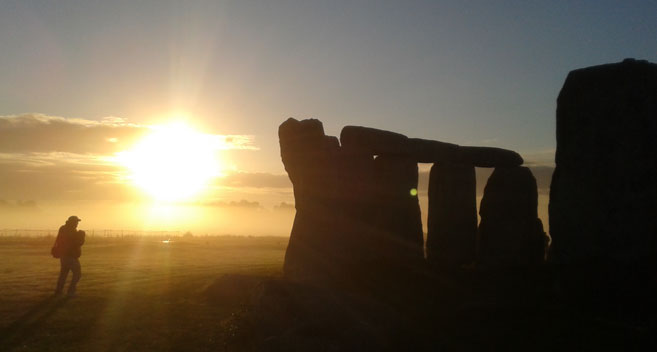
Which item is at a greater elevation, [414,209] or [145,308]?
[414,209]

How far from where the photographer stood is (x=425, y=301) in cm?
1441

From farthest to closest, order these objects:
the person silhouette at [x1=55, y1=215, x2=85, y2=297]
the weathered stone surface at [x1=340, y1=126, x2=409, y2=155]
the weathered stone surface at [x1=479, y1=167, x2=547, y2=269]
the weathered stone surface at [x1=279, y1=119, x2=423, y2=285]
→ the weathered stone surface at [x1=479, y1=167, x2=547, y2=269], the weathered stone surface at [x1=340, y1=126, x2=409, y2=155], the weathered stone surface at [x1=279, y1=119, x2=423, y2=285], the person silhouette at [x1=55, y1=215, x2=85, y2=297]

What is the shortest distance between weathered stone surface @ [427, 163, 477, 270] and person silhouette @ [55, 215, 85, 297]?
39.6ft

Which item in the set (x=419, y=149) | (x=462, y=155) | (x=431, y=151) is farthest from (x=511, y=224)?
(x=419, y=149)

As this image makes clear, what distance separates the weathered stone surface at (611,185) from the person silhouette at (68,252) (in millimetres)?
13047

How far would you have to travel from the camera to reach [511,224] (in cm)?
2050

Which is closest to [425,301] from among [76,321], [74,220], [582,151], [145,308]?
[582,151]

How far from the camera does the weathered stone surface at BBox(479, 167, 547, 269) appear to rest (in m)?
20.3

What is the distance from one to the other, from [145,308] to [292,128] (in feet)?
25.2

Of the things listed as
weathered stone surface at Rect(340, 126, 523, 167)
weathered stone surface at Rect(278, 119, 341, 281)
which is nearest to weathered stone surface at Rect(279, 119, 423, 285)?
weathered stone surface at Rect(278, 119, 341, 281)

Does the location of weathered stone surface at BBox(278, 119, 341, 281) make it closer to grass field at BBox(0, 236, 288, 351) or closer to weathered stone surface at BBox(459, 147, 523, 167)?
grass field at BBox(0, 236, 288, 351)

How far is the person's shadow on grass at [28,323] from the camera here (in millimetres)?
10594

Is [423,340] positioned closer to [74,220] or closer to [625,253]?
[625,253]

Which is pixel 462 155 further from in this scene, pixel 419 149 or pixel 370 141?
pixel 370 141
